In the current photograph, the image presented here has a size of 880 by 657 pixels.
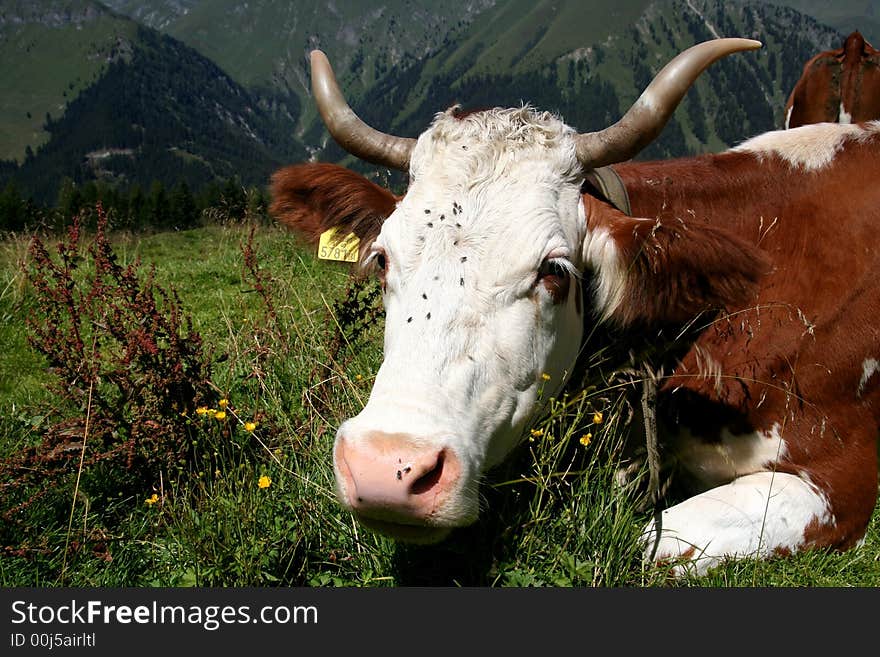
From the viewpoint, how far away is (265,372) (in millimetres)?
4895

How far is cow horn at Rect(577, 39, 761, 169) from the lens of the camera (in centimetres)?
361

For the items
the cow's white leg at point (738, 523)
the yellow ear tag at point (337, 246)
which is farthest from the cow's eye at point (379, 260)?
the cow's white leg at point (738, 523)

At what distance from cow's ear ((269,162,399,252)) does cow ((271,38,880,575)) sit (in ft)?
0.04

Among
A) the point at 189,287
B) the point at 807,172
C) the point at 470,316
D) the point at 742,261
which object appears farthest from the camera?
the point at 189,287

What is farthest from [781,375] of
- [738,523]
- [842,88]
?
[842,88]

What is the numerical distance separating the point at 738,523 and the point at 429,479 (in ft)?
5.78

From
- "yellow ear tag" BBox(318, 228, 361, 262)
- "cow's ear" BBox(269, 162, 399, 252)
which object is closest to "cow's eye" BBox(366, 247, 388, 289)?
"cow's ear" BBox(269, 162, 399, 252)

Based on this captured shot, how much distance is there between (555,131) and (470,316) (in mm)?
1286

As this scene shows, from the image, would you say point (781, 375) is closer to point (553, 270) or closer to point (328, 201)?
point (553, 270)

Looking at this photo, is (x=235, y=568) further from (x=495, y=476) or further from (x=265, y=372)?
(x=265, y=372)

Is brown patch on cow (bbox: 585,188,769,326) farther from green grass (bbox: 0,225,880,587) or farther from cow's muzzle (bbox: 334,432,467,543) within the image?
cow's muzzle (bbox: 334,432,467,543)

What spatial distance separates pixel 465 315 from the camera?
3102 millimetres

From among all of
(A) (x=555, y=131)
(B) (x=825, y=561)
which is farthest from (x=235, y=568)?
(B) (x=825, y=561)

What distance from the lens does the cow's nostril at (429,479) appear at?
8.68 ft
